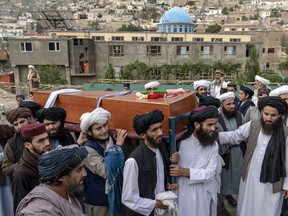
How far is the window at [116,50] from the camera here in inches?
1211

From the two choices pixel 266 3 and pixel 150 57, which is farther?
pixel 266 3

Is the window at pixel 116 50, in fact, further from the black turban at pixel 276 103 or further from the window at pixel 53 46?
the black turban at pixel 276 103

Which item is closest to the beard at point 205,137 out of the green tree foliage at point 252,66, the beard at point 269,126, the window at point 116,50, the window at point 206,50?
the beard at point 269,126

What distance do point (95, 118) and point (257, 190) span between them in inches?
84.1

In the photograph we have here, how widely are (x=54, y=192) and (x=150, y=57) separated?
29211 millimetres

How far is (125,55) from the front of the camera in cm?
3077

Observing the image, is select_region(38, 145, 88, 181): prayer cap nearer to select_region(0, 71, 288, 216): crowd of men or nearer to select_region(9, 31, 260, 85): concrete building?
select_region(0, 71, 288, 216): crowd of men

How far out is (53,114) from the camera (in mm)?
3254

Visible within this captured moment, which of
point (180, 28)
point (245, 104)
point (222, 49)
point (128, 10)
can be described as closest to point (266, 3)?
point (128, 10)

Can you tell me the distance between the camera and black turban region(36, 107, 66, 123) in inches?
128

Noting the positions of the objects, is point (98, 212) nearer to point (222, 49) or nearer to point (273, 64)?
point (222, 49)

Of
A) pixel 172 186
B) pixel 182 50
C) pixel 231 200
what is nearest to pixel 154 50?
pixel 182 50

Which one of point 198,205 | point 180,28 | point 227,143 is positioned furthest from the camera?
point 180,28

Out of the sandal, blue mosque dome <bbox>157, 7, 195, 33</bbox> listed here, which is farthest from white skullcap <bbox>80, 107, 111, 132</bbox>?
blue mosque dome <bbox>157, 7, 195, 33</bbox>
